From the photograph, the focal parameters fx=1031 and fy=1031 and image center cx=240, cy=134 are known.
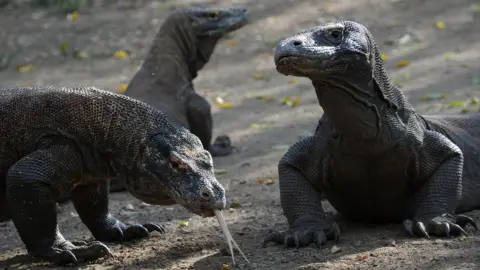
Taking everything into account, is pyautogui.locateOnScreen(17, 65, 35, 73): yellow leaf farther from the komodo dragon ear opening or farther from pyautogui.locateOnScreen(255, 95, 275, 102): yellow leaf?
the komodo dragon ear opening

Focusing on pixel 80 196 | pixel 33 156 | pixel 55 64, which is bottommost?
pixel 55 64

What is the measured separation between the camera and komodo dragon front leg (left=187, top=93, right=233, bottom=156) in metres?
9.95

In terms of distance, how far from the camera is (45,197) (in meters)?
6.08

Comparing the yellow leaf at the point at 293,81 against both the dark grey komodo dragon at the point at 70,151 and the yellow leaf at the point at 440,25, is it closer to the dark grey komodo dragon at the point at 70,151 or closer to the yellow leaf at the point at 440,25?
the yellow leaf at the point at 440,25

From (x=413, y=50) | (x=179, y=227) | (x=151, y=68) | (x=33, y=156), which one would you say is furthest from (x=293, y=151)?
(x=413, y=50)

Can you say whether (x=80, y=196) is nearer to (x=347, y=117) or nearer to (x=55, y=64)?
(x=347, y=117)

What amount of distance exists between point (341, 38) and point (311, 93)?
6221 millimetres

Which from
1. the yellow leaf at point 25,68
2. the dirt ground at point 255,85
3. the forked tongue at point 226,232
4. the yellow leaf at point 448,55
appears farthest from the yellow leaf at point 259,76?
the forked tongue at point 226,232

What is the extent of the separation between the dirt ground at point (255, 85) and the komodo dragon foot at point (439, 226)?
0.10 metres

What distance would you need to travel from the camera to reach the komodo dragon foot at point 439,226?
238 inches

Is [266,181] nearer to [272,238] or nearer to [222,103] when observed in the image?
[272,238]

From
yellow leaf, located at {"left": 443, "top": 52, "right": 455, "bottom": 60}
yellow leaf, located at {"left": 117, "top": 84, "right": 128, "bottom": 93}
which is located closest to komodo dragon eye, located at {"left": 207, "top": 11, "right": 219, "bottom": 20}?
yellow leaf, located at {"left": 117, "top": 84, "right": 128, "bottom": 93}

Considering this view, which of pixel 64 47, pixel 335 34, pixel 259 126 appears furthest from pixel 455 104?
pixel 64 47

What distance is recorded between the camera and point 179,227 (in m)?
7.14
